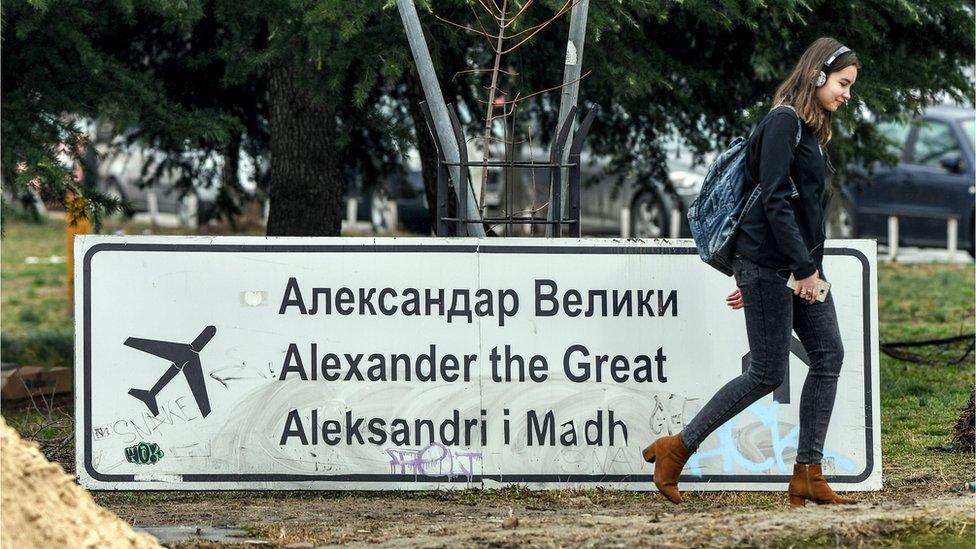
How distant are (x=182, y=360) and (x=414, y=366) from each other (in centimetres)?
92

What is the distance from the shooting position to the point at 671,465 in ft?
16.3

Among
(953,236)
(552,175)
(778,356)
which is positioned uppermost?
(953,236)

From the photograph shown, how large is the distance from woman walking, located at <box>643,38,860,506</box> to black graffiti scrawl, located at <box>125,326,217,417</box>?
1852mm

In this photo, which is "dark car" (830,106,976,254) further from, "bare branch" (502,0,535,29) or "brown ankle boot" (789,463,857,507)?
"brown ankle boot" (789,463,857,507)

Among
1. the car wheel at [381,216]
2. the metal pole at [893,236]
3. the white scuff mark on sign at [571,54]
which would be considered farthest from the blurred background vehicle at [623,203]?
the white scuff mark on sign at [571,54]

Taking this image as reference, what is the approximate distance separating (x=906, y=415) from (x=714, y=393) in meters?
2.39

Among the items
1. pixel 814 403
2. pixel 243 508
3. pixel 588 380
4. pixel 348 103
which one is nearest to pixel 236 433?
pixel 243 508

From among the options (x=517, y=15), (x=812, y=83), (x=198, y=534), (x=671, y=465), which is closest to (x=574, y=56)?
(x=517, y=15)

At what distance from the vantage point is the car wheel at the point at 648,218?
59.9ft

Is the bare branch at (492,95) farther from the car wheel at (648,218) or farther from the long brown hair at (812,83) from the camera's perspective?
the car wheel at (648,218)

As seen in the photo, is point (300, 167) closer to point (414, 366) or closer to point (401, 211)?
point (414, 366)

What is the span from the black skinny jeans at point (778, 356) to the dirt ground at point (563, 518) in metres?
0.29

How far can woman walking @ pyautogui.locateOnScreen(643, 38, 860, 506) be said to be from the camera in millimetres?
4605

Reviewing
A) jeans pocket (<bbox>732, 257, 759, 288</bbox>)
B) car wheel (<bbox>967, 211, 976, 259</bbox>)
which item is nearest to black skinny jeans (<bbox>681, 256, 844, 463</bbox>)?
jeans pocket (<bbox>732, 257, 759, 288</bbox>)
